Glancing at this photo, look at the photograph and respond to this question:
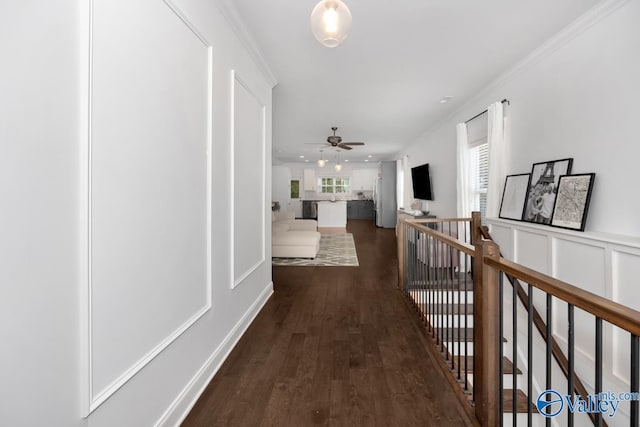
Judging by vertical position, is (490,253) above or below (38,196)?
below

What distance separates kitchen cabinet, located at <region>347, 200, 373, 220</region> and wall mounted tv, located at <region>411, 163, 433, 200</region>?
5286mm

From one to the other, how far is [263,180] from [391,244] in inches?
193

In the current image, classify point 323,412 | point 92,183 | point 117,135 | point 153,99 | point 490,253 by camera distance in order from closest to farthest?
1. point 92,183
2. point 117,135
3. point 153,99
4. point 490,253
5. point 323,412

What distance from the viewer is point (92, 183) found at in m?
1.11

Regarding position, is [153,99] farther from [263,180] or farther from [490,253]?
[263,180]

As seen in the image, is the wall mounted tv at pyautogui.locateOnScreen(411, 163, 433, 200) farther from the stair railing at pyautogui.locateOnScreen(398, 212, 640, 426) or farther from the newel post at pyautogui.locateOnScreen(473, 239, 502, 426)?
the newel post at pyautogui.locateOnScreen(473, 239, 502, 426)

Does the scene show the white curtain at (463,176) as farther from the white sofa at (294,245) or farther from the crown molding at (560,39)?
the white sofa at (294,245)

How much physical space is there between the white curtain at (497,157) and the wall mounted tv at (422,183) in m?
2.93

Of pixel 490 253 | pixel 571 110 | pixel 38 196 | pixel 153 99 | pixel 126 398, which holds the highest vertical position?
pixel 571 110

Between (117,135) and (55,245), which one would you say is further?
(117,135)

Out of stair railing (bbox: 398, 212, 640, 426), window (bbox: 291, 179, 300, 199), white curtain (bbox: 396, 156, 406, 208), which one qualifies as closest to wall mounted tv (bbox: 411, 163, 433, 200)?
white curtain (bbox: 396, 156, 406, 208)

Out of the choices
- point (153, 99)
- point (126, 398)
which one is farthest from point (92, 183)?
point (126, 398)

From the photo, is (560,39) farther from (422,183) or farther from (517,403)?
(422,183)

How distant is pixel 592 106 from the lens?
2.61 metres
